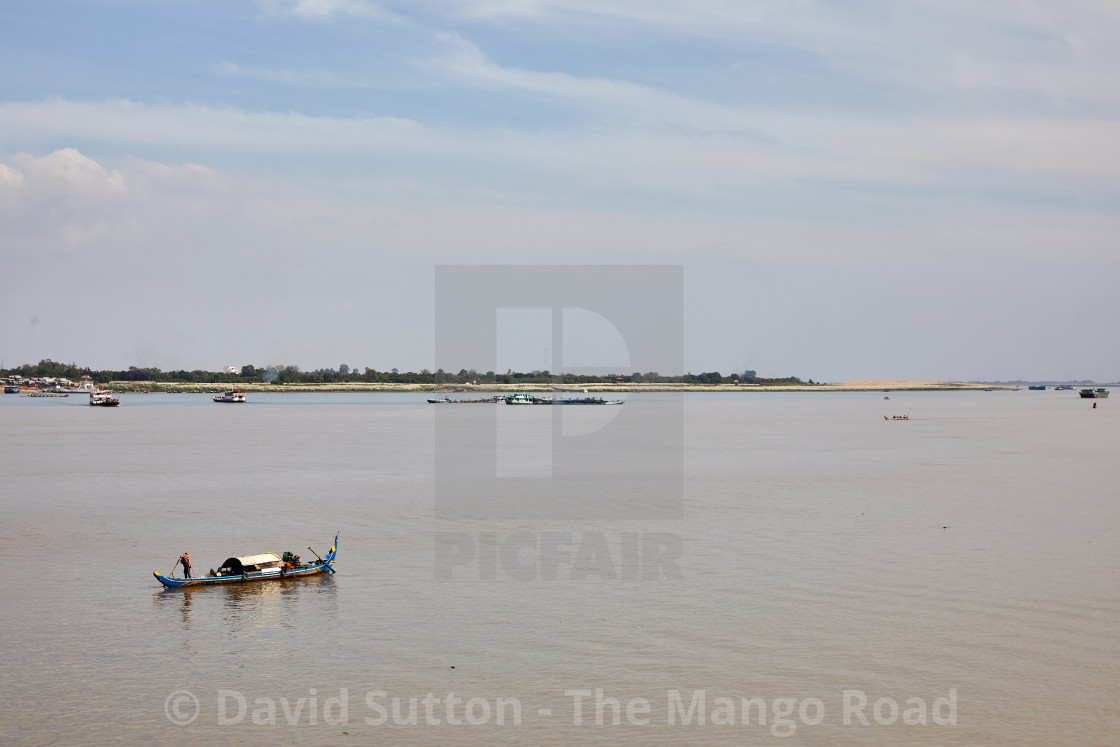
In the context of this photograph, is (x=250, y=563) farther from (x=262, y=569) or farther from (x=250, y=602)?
(x=250, y=602)

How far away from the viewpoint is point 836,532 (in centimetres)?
3631

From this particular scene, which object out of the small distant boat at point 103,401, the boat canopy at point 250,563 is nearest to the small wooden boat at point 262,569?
the boat canopy at point 250,563

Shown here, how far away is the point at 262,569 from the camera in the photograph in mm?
28859

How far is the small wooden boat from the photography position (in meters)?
28.2

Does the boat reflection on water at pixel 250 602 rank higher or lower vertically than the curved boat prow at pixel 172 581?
lower

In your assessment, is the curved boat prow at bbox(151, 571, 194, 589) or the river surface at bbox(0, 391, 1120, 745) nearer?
the river surface at bbox(0, 391, 1120, 745)

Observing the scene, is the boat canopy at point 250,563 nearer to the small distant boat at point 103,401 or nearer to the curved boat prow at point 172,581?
the curved boat prow at point 172,581

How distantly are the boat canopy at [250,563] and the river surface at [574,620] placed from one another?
0.95 metres

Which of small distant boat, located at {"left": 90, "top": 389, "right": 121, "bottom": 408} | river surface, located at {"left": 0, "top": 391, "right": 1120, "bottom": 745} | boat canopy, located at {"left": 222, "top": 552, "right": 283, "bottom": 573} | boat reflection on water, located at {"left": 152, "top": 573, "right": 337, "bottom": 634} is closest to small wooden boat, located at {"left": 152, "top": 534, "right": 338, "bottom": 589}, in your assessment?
boat canopy, located at {"left": 222, "top": 552, "right": 283, "bottom": 573}

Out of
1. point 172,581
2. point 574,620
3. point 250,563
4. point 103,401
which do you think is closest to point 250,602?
point 250,563

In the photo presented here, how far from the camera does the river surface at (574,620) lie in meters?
17.9

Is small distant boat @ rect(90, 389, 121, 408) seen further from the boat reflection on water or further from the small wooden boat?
the boat reflection on water

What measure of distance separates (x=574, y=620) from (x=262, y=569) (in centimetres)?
1068

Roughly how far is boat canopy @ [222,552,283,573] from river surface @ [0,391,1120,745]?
95 centimetres
